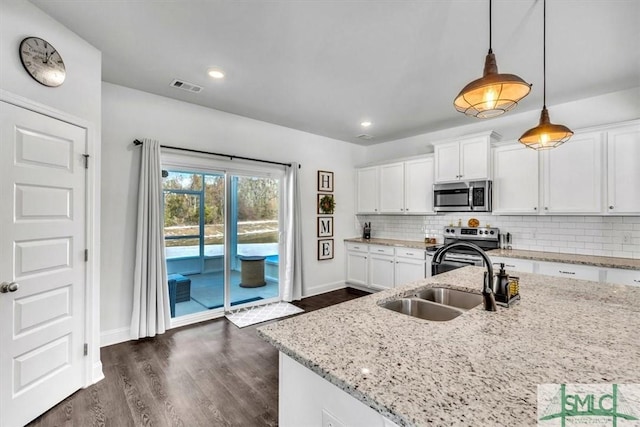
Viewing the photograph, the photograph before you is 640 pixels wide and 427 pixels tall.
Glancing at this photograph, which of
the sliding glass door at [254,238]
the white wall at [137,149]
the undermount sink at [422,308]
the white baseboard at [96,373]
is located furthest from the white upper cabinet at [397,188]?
the white baseboard at [96,373]

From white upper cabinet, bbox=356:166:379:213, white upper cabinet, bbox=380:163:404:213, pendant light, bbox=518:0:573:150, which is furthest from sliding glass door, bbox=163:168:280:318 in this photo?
pendant light, bbox=518:0:573:150

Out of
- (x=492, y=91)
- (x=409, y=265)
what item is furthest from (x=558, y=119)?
(x=492, y=91)

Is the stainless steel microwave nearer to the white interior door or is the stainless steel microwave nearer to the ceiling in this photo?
the ceiling

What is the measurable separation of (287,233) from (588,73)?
3.97 meters

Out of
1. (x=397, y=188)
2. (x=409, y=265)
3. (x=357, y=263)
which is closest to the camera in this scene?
(x=409, y=265)

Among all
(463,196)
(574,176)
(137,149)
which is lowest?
(463,196)

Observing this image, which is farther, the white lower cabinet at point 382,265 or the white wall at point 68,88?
the white lower cabinet at point 382,265

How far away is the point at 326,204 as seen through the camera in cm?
521

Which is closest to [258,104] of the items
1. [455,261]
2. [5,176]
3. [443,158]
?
[5,176]

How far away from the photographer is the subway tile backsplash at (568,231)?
3.25m

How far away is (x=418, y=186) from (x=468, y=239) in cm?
110

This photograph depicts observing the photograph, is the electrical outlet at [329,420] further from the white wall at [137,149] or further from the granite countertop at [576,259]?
the granite countertop at [576,259]

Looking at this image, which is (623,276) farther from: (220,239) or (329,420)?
(220,239)

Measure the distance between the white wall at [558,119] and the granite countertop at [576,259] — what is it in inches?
58.8
